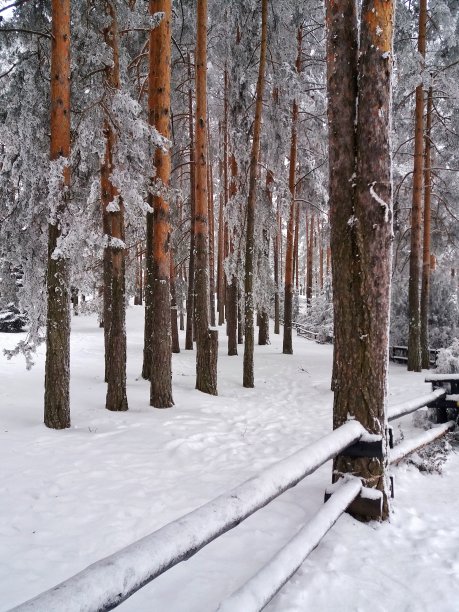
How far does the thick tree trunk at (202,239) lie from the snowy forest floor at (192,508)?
4.76 feet

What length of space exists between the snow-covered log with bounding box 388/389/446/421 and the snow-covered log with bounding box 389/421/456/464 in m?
0.31

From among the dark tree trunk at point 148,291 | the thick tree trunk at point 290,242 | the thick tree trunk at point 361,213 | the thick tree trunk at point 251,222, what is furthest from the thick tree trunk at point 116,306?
the thick tree trunk at point 290,242

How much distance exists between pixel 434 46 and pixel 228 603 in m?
17.4

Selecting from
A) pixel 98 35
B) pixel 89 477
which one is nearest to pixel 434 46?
pixel 98 35

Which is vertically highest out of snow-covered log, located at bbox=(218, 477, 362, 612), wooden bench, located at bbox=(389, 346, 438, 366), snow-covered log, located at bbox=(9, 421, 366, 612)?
snow-covered log, located at bbox=(9, 421, 366, 612)

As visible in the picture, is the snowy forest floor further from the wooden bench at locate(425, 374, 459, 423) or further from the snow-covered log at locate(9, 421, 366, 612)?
the snow-covered log at locate(9, 421, 366, 612)

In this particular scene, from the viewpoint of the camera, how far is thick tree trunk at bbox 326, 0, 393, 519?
3496 mm

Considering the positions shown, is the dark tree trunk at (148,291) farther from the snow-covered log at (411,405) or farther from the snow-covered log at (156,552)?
the snow-covered log at (156,552)

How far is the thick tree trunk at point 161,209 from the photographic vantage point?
24.6 ft

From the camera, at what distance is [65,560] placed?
311cm

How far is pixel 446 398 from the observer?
6445 millimetres

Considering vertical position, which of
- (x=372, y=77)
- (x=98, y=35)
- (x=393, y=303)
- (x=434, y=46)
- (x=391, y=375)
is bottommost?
(x=391, y=375)

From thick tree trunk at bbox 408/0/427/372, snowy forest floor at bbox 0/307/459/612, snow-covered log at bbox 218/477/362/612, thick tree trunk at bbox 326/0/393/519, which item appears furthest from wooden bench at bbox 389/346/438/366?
snow-covered log at bbox 218/477/362/612

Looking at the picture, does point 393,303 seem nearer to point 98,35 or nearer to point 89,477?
point 98,35
